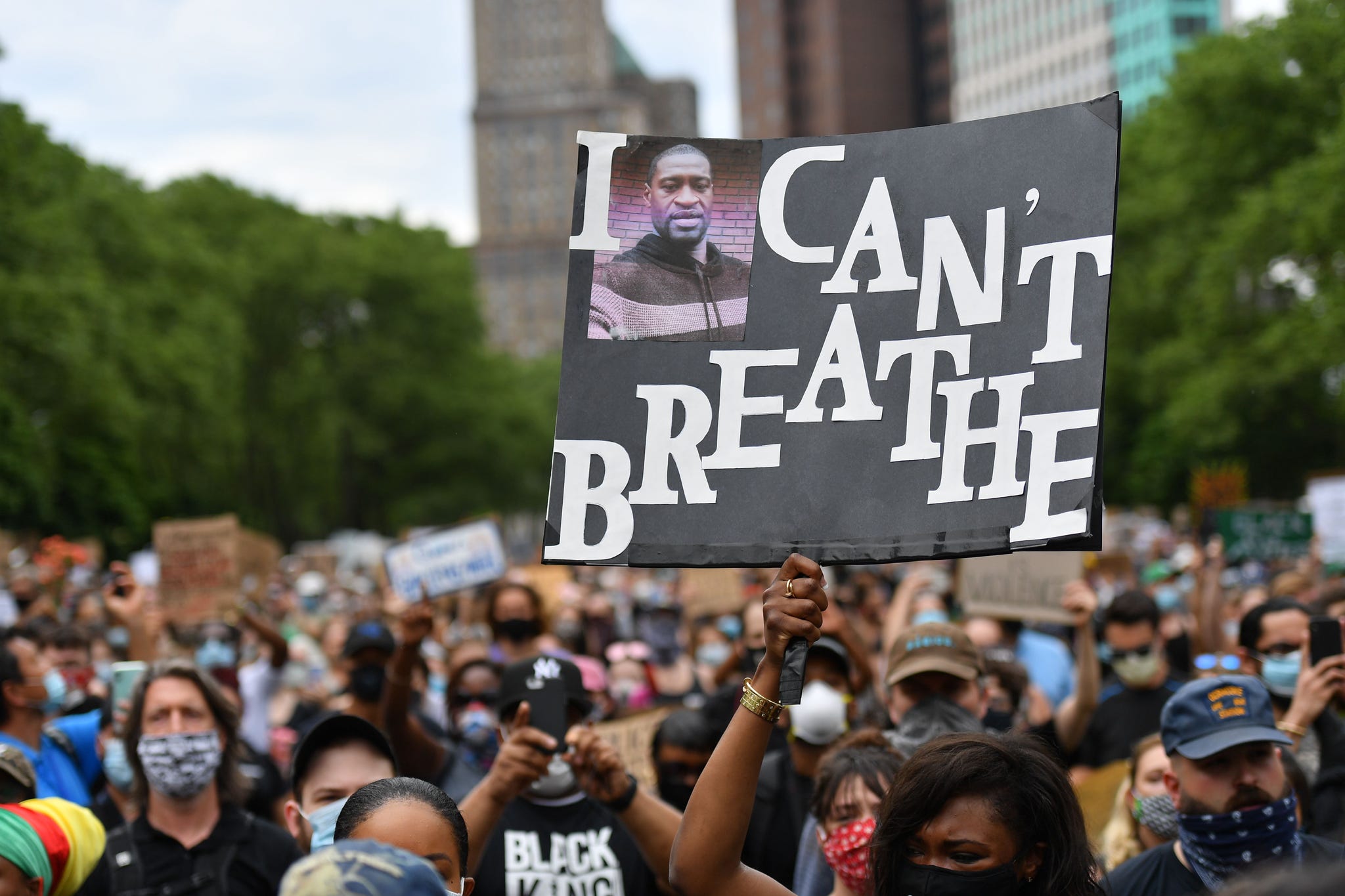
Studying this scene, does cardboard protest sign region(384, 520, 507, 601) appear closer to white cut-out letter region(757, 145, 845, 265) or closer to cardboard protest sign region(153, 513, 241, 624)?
cardboard protest sign region(153, 513, 241, 624)

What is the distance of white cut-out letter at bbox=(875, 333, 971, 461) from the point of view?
300 centimetres

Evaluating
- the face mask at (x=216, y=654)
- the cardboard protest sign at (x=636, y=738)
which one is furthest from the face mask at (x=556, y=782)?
the face mask at (x=216, y=654)

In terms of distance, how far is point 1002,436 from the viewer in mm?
2961

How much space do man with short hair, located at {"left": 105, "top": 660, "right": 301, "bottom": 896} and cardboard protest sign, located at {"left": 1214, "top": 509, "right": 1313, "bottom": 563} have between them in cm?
1113

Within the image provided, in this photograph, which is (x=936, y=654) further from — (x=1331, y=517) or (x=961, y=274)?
(x=1331, y=517)

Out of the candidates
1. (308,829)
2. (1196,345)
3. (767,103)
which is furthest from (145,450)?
(767,103)

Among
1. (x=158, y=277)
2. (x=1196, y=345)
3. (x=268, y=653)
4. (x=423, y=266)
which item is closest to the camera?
(x=268, y=653)

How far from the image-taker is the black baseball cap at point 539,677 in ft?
14.6

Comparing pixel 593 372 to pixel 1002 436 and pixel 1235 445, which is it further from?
pixel 1235 445

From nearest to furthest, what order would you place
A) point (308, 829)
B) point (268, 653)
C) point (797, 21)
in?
point (308, 829)
point (268, 653)
point (797, 21)

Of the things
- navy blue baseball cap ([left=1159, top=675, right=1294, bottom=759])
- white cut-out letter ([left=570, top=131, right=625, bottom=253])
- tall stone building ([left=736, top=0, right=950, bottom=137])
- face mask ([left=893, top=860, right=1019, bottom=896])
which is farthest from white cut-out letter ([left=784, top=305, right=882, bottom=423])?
Answer: tall stone building ([left=736, top=0, right=950, bottom=137])

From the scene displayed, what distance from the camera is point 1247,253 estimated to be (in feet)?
98.5

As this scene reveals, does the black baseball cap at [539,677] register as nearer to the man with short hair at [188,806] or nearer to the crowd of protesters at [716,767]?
the crowd of protesters at [716,767]

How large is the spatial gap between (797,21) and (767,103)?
21.0 ft
